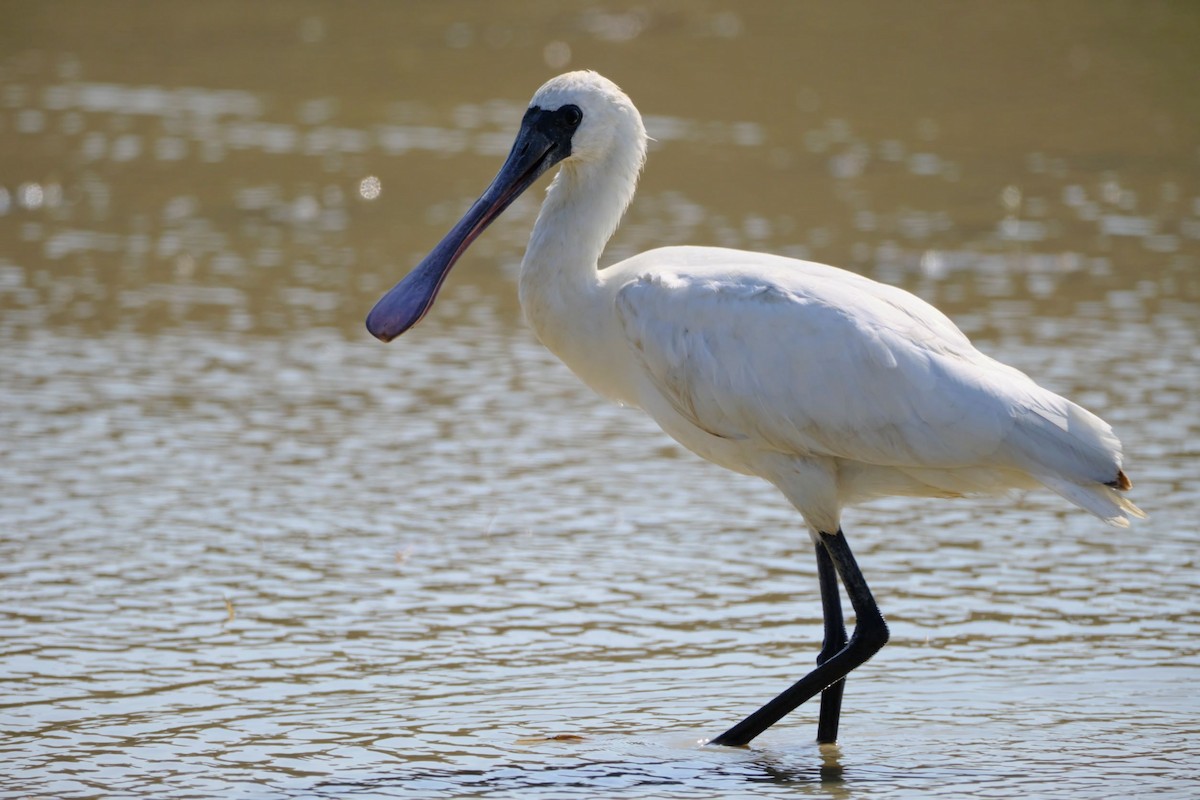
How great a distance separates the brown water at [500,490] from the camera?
5508 millimetres

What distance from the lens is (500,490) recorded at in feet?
25.9

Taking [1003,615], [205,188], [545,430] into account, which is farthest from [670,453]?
[205,188]

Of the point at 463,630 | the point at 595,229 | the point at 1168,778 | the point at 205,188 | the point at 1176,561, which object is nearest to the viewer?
the point at 1168,778

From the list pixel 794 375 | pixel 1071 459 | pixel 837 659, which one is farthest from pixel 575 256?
pixel 1071 459

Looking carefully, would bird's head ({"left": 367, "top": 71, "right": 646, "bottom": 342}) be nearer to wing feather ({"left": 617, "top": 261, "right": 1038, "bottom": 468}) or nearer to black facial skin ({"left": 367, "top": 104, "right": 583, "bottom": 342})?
black facial skin ({"left": 367, "top": 104, "right": 583, "bottom": 342})

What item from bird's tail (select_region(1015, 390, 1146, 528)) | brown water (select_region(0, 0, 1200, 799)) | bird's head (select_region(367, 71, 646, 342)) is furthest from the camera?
bird's head (select_region(367, 71, 646, 342))

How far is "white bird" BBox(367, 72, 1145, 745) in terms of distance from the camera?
5402 mm

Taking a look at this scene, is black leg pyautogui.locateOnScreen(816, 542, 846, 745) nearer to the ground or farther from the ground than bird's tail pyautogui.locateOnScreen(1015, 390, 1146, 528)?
nearer to the ground

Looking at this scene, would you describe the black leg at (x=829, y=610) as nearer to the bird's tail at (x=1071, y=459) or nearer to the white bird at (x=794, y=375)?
the white bird at (x=794, y=375)

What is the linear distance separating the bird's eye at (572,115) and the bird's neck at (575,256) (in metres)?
0.14

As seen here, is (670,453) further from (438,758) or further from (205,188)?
(205,188)

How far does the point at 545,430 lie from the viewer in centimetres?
872

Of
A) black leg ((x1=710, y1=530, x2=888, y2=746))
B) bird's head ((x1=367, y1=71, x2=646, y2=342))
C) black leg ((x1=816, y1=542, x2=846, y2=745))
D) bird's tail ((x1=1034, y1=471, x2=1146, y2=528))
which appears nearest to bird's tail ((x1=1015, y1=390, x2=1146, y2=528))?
bird's tail ((x1=1034, y1=471, x2=1146, y2=528))

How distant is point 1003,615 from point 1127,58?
13760 millimetres
